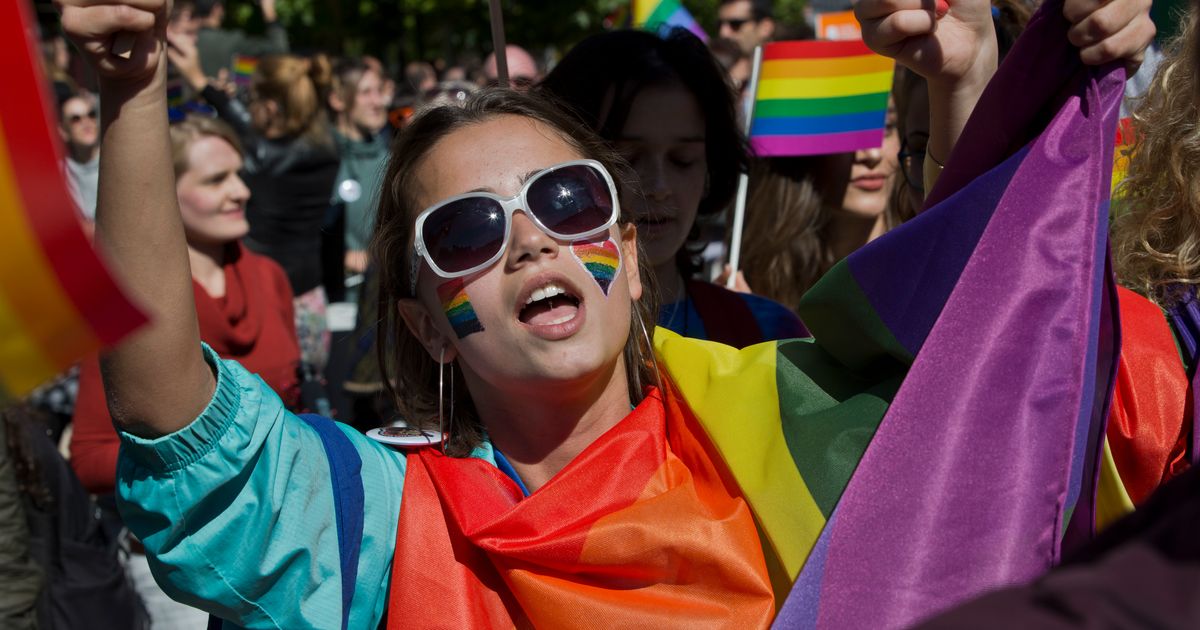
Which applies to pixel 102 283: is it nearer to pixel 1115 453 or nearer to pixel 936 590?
pixel 936 590

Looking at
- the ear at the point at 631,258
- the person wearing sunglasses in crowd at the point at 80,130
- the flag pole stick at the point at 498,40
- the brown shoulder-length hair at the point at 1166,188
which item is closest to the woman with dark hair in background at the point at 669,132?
the flag pole stick at the point at 498,40

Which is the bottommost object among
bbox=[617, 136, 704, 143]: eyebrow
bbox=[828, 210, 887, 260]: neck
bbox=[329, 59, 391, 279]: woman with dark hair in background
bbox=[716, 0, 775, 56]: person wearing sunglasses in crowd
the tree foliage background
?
the tree foliage background

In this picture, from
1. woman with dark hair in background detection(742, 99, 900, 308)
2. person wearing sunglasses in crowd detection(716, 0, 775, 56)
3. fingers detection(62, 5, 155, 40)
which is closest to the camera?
fingers detection(62, 5, 155, 40)

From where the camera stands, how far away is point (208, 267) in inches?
172

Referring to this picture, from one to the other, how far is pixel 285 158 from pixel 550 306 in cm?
491

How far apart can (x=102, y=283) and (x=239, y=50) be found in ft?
28.3

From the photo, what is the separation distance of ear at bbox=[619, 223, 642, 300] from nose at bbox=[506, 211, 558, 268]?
22 cm

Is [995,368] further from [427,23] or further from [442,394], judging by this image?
[427,23]

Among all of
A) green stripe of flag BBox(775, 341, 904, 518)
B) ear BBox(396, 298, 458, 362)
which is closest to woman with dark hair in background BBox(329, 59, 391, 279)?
ear BBox(396, 298, 458, 362)

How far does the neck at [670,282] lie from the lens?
309cm

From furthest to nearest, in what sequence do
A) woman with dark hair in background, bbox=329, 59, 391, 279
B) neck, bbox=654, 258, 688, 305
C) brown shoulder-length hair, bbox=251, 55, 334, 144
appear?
woman with dark hair in background, bbox=329, 59, 391, 279, brown shoulder-length hair, bbox=251, 55, 334, 144, neck, bbox=654, 258, 688, 305

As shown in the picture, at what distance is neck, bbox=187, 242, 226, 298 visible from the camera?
4.31 meters

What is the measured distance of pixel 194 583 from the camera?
5.43 ft

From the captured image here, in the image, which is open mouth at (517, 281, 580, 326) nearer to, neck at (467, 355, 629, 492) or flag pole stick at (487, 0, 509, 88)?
neck at (467, 355, 629, 492)
